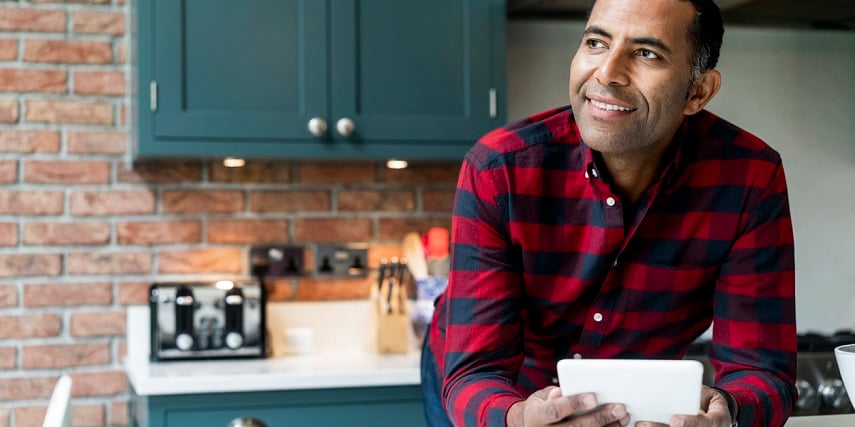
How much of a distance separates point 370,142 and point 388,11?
0.35 metres

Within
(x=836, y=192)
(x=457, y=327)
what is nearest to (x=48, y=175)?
(x=457, y=327)

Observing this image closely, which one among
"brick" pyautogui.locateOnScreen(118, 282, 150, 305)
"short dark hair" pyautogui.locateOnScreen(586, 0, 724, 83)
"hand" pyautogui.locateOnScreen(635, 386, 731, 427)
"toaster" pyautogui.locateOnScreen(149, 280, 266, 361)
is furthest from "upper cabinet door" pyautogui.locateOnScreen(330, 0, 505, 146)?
"hand" pyautogui.locateOnScreen(635, 386, 731, 427)

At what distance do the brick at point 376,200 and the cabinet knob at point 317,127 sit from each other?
0.41m

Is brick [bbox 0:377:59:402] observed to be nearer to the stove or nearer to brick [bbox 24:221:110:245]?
brick [bbox 24:221:110:245]

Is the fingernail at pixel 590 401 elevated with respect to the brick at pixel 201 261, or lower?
elevated

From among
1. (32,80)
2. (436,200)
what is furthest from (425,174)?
(32,80)

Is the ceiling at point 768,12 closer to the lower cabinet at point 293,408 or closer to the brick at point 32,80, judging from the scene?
the lower cabinet at point 293,408

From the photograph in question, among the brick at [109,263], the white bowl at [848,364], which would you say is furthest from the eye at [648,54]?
the brick at [109,263]

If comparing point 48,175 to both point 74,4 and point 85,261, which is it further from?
point 74,4

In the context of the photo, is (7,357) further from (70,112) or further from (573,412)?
(573,412)

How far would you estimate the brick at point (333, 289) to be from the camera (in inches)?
121

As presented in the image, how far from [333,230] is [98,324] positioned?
0.70m

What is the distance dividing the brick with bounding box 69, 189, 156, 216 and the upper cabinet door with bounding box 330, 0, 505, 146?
23.9 inches

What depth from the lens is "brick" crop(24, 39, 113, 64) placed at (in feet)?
9.45
